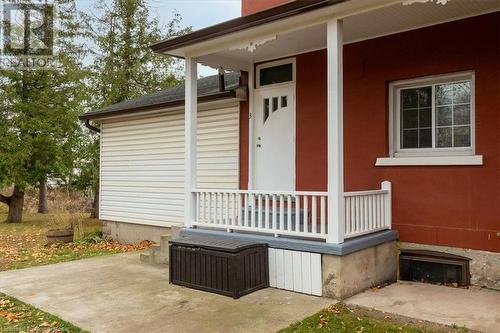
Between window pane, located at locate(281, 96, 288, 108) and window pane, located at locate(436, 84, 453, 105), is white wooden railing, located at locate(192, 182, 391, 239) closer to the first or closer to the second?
window pane, located at locate(436, 84, 453, 105)

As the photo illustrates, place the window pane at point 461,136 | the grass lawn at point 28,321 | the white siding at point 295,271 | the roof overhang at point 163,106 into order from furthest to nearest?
the roof overhang at point 163,106, the window pane at point 461,136, the white siding at point 295,271, the grass lawn at point 28,321

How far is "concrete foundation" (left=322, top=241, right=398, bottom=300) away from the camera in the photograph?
4820mm

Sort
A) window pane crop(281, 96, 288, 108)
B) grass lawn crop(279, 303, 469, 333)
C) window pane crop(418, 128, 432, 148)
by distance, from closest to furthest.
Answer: grass lawn crop(279, 303, 469, 333), window pane crop(418, 128, 432, 148), window pane crop(281, 96, 288, 108)

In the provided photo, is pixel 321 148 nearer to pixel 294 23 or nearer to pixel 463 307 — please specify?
pixel 294 23

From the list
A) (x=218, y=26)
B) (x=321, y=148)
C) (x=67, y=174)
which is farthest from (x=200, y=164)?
(x=67, y=174)

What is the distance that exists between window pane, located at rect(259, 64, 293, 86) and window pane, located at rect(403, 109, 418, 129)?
2.00m

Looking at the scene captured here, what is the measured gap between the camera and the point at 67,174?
14.9 metres

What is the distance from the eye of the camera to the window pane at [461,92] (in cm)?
547

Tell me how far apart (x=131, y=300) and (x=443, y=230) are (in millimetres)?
3987

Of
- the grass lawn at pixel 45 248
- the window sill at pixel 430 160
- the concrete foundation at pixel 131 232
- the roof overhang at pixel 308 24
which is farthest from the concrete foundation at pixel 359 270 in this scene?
the grass lawn at pixel 45 248

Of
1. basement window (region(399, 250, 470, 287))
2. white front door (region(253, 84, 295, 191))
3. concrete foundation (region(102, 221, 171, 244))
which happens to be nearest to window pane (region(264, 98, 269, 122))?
white front door (region(253, 84, 295, 191))

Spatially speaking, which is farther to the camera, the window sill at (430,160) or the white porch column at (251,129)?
the white porch column at (251,129)

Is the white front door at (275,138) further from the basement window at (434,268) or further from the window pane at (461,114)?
the window pane at (461,114)

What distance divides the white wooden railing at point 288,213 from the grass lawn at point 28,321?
2.46m
